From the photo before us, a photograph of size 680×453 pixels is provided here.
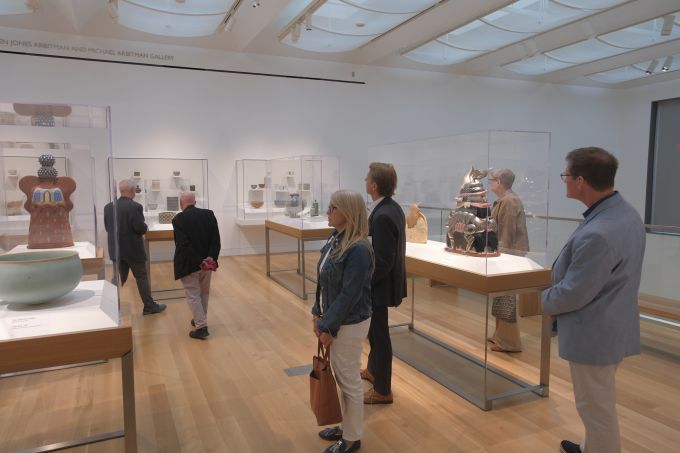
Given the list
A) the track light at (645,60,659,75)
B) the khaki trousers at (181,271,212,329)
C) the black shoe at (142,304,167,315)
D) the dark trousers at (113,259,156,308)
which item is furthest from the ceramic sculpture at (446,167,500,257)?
the track light at (645,60,659,75)

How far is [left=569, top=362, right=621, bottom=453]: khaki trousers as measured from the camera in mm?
2221

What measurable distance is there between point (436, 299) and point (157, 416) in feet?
Answer: 12.0

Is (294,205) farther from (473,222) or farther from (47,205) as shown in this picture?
(47,205)

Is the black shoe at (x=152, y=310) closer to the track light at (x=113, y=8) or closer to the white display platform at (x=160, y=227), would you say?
the white display platform at (x=160, y=227)

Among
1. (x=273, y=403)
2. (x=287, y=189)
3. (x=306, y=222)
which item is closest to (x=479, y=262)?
(x=273, y=403)

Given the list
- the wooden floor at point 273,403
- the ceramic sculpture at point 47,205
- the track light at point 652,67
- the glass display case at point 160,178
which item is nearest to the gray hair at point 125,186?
the wooden floor at point 273,403

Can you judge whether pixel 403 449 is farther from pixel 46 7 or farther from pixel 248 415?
pixel 46 7

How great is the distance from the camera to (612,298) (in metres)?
2.15

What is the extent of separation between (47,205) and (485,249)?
268 cm

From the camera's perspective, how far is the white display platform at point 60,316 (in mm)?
1977

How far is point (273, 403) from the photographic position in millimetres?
3268

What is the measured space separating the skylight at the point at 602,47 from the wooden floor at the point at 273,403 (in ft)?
19.8

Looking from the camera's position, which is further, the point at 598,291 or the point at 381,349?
the point at 381,349

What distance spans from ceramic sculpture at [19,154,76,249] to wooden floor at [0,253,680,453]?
1.10 m
